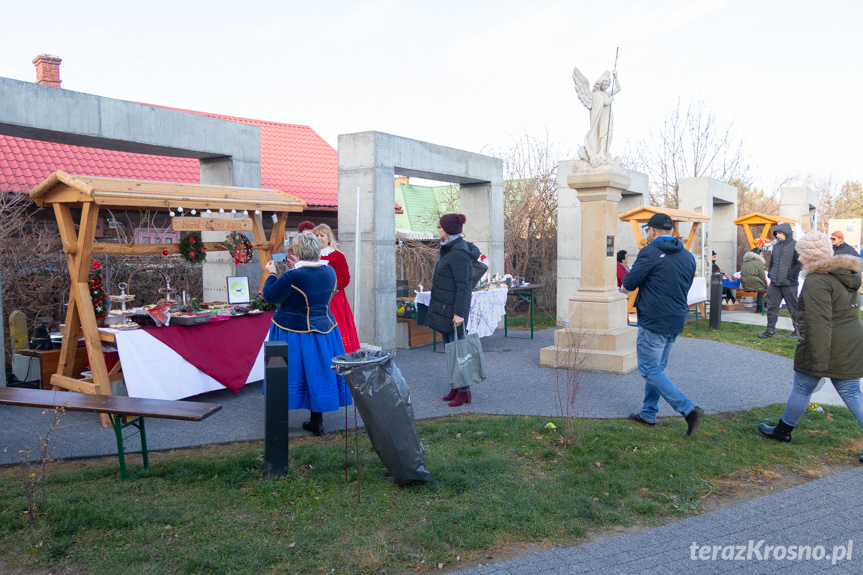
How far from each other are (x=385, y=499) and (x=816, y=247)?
11.5ft

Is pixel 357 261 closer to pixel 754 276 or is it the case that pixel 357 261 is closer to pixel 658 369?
pixel 658 369

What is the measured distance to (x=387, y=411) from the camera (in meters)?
3.92

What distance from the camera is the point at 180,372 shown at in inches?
246

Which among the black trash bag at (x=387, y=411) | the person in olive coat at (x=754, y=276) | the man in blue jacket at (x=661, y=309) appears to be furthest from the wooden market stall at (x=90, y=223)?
the person in olive coat at (x=754, y=276)

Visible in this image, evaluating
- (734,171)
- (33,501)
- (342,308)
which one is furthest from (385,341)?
(734,171)

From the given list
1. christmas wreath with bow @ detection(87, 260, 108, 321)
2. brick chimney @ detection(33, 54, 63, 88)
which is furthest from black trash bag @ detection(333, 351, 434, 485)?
brick chimney @ detection(33, 54, 63, 88)

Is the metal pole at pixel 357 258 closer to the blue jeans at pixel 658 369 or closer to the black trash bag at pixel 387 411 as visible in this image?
the blue jeans at pixel 658 369

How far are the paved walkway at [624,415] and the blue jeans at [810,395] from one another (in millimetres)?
479

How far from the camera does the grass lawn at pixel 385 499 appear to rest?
3252 millimetres

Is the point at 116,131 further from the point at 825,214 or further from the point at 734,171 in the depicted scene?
the point at 825,214

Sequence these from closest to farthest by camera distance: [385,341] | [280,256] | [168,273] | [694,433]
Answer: [694,433]
[280,256]
[385,341]
[168,273]

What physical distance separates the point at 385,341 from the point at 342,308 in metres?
2.82

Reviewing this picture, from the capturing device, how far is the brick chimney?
15.4 m

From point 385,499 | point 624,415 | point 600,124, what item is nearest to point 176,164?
point 600,124
